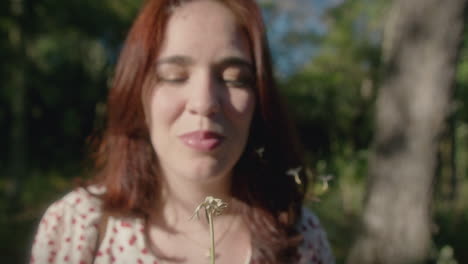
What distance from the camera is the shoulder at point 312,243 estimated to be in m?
1.21

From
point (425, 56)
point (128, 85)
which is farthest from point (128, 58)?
point (425, 56)

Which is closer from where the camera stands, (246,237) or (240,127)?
(240,127)

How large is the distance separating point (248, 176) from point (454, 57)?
4.71 feet

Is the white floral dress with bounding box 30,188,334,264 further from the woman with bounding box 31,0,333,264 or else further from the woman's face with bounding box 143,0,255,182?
the woman's face with bounding box 143,0,255,182

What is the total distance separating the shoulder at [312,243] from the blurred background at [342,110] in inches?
3.0

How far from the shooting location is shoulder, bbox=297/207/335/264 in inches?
47.6

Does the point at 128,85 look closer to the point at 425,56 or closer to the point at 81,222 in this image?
the point at 81,222

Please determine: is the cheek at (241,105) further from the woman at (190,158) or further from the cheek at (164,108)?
the cheek at (164,108)

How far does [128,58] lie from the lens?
108 centimetres

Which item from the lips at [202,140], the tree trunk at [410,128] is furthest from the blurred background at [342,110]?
the lips at [202,140]

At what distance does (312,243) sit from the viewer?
48.8 inches

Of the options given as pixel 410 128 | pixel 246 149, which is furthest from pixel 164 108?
pixel 410 128

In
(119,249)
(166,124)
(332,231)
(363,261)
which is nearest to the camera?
(166,124)

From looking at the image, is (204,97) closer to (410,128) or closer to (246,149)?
(246,149)
